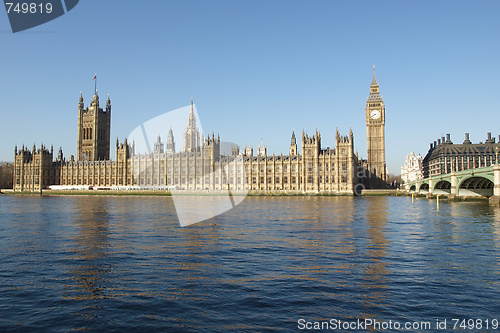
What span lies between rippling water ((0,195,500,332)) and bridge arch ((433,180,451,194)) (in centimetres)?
8112

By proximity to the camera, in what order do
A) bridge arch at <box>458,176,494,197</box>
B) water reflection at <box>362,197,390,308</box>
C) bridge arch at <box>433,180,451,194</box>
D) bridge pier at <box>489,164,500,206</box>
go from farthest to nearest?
bridge arch at <box>433,180,451,194</box> → bridge arch at <box>458,176,494,197</box> → bridge pier at <box>489,164,500,206</box> → water reflection at <box>362,197,390,308</box>

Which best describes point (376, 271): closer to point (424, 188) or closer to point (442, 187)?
point (442, 187)

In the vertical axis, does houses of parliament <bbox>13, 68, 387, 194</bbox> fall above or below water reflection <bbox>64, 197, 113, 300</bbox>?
above

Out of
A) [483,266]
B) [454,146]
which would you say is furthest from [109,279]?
[454,146]

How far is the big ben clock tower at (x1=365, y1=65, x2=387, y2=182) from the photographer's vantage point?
164 m

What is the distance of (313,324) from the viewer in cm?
1259

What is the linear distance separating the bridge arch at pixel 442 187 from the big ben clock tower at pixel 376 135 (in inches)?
1940

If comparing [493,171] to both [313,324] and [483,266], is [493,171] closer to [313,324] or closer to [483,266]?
[483,266]

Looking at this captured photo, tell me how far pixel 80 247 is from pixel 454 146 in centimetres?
18247

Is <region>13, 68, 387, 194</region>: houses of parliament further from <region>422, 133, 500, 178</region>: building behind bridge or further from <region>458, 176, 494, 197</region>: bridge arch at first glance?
<region>458, 176, 494, 197</region>: bridge arch

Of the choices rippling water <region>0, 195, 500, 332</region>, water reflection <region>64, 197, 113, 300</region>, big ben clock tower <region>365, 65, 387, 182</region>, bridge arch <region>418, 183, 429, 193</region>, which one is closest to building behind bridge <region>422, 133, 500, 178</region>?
big ben clock tower <region>365, 65, 387, 182</region>

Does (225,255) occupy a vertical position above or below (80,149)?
below

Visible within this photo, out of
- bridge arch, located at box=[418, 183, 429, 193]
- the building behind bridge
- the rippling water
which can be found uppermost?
the building behind bridge

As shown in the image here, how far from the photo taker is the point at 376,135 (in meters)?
168
